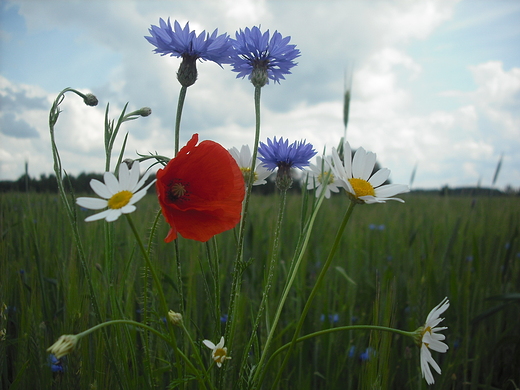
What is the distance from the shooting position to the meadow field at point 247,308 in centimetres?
73

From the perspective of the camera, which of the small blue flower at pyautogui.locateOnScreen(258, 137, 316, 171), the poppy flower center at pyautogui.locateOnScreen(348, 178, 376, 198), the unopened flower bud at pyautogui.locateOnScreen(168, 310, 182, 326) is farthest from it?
the small blue flower at pyautogui.locateOnScreen(258, 137, 316, 171)

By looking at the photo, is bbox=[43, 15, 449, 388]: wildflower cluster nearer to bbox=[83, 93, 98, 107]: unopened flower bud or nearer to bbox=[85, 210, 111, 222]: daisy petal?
bbox=[83, 93, 98, 107]: unopened flower bud

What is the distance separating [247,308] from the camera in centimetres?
142

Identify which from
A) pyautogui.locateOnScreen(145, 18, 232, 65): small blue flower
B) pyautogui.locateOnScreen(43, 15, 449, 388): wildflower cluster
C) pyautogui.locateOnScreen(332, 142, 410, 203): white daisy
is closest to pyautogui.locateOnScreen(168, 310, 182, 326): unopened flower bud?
pyautogui.locateOnScreen(43, 15, 449, 388): wildflower cluster

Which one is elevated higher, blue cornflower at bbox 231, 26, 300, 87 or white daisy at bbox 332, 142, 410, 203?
blue cornflower at bbox 231, 26, 300, 87

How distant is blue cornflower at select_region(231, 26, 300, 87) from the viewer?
2.27ft

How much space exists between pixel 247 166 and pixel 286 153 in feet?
0.35

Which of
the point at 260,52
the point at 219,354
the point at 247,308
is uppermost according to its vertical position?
the point at 260,52

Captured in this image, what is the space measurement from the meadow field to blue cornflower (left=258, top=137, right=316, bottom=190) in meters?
0.09

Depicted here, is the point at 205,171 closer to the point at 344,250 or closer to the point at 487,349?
the point at 487,349

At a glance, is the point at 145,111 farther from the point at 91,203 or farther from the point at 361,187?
the point at 361,187

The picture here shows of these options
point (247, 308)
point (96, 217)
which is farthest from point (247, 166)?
point (247, 308)

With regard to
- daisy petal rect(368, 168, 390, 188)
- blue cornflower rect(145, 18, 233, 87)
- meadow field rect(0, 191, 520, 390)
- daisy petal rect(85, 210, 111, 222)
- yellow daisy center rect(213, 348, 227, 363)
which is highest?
blue cornflower rect(145, 18, 233, 87)

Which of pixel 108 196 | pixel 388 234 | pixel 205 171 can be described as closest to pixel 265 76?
pixel 205 171
